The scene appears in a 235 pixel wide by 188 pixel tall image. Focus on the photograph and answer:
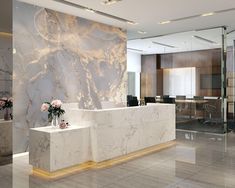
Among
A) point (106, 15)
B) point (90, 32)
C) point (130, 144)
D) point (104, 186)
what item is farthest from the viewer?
point (90, 32)

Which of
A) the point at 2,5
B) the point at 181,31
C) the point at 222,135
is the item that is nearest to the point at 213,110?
the point at 222,135

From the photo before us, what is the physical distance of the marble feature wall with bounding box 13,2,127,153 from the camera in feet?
19.1

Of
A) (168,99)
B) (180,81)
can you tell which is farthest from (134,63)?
(168,99)

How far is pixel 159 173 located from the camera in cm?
449

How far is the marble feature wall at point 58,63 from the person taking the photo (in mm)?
5812

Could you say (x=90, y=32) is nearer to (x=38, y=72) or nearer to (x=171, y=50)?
(x=38, y=72)

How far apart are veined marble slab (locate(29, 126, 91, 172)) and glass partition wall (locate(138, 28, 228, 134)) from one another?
5560mm

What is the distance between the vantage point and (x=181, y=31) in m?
9.02

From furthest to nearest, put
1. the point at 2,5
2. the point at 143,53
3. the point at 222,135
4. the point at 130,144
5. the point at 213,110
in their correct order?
1. the point at 143,53
2. the point at 213,110
3. the point at 222,135
4. the point at 130,144
5. the point at 2,5

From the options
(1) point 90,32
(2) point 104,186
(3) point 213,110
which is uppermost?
(1) point 90,32

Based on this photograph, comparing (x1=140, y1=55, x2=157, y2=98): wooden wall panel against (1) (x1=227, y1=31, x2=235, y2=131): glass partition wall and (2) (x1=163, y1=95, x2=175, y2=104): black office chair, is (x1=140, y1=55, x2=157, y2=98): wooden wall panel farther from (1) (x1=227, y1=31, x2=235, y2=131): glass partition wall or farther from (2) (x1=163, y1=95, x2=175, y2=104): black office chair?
(1) (x1=227, y1=31, x2=235, y2=131): glass partition wall

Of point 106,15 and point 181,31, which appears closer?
point 106,15

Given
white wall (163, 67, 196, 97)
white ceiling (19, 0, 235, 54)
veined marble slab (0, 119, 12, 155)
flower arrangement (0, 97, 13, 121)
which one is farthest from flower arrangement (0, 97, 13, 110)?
white wall (163, 67, 196, 97)

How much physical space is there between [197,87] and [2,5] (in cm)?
776
